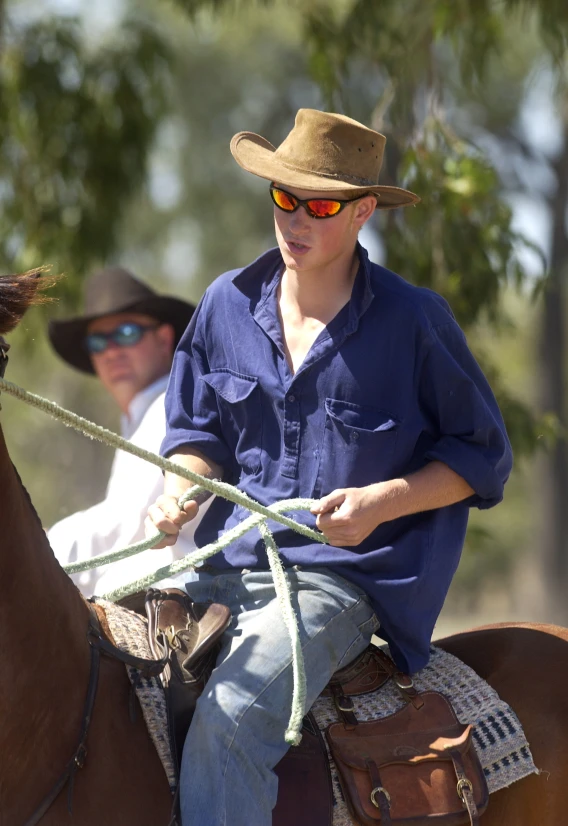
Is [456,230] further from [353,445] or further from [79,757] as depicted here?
[79,757]

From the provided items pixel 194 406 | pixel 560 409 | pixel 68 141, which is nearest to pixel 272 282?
pixel 194 406

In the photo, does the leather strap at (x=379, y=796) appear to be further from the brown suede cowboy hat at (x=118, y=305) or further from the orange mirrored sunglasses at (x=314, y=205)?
the brown suede cowboy hat at (x=118, y=305)

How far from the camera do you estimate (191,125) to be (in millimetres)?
22000

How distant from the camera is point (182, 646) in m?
3.07

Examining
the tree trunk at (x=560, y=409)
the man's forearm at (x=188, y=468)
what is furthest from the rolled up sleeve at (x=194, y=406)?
the tree trunk at (x=560, y=409)

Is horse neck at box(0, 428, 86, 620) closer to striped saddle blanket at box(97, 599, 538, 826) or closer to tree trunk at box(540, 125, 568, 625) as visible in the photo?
striped saddle blanket at box(97, 599, 538, 826)

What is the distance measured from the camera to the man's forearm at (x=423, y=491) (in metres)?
3.05

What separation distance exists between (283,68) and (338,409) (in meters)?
18.9

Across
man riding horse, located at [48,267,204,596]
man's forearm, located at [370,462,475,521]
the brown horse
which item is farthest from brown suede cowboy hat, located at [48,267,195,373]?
the brown horse

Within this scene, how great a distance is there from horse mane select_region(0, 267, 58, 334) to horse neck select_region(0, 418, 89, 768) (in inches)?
11.6

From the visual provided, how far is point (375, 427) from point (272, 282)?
1.83ft

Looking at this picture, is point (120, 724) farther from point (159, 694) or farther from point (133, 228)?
point (133, 228)

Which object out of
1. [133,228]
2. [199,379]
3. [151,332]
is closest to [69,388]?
[133,228]

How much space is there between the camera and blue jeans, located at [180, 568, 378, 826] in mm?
2814
